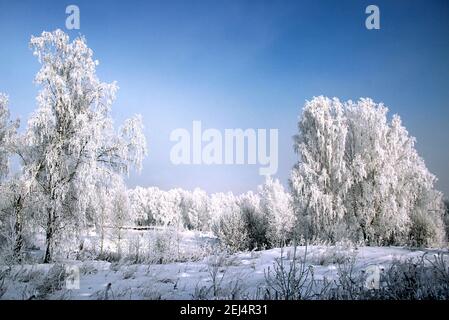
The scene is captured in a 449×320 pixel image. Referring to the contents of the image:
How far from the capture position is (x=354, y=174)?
16453 millimetres

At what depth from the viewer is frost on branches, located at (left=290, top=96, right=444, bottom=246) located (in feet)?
52.4

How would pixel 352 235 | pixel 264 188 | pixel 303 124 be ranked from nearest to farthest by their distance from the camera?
1. pixel 352 235
2. pixel 303 124
3. pixel 264 188

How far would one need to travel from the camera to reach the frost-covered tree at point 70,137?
9.50 m

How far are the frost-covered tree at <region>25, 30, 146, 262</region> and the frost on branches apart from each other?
9.67 meters

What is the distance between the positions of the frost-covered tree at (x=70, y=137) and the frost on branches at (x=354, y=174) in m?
9.67

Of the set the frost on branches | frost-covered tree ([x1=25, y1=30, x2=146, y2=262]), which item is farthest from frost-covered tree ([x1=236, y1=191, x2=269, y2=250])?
frost-covered tree ([x1=25, y1=30, x2=146, y2=262])

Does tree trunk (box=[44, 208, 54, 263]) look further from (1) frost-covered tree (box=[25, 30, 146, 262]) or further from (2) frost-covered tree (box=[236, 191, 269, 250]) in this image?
(2) frost-covered tree (box=[236, 191, 269, 250])

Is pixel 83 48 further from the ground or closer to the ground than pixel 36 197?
further from the ground

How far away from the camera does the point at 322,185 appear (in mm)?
16203

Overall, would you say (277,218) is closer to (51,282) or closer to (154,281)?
(154,281)

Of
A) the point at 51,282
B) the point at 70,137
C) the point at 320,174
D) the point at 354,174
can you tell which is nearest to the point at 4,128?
the point at 70,137

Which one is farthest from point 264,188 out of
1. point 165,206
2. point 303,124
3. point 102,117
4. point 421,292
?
point 165,206
